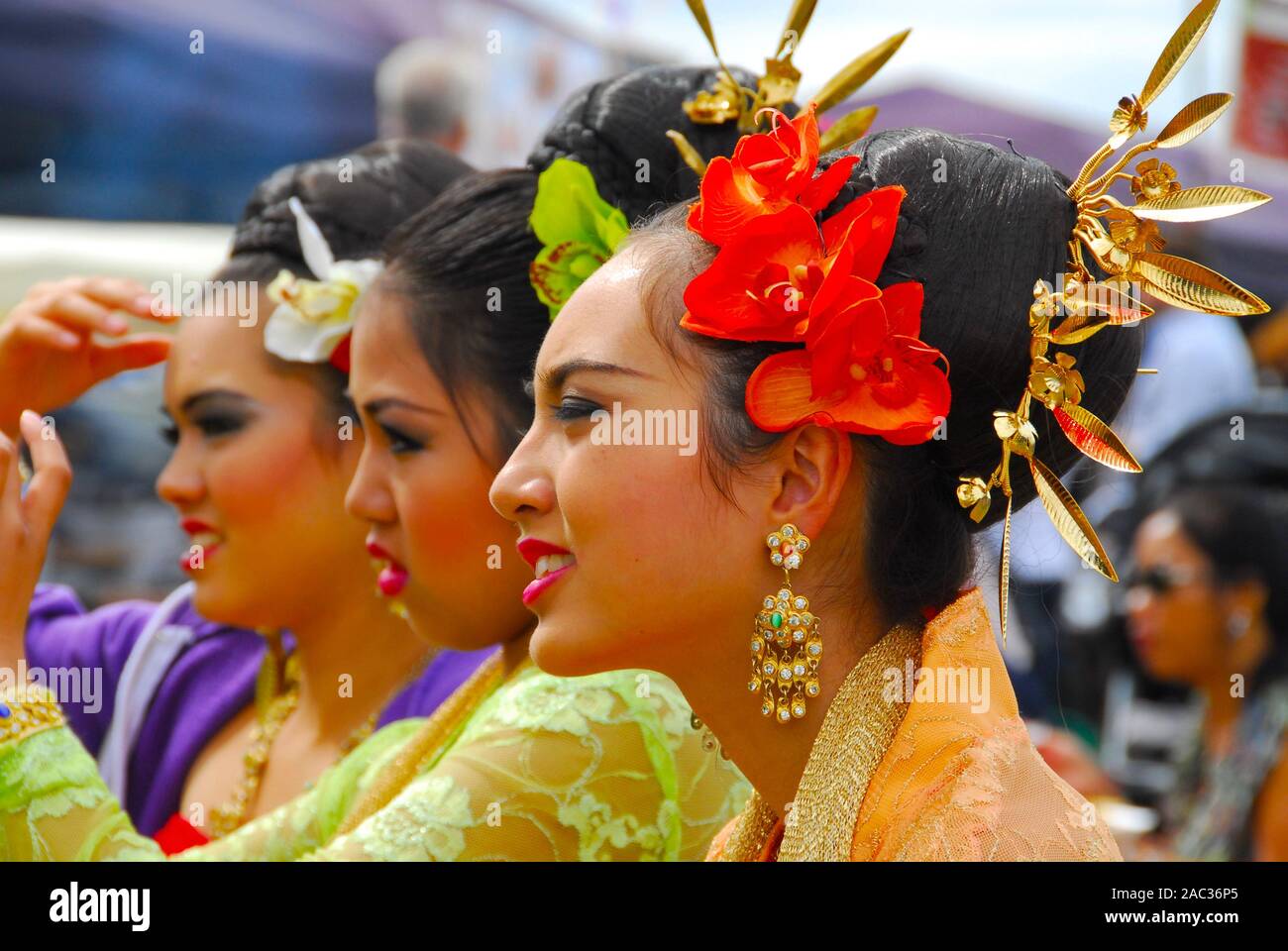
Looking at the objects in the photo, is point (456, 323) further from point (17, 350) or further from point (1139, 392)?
point (1139, 392)

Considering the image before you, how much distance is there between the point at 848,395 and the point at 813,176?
9.3 inches

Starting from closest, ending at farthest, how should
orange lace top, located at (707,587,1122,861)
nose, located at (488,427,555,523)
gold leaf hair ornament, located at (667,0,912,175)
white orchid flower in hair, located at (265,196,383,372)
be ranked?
orange lace top, located at (707,587,1122,861), nose, located at (488,427,555,523), gold leaf hair ornament, located at (667,0,912,175), white orchid flower in hair, located at (265,196,383,372)

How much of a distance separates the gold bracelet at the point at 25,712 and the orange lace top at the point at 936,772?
114cm

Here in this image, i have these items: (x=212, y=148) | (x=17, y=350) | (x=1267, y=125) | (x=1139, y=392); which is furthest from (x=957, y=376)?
(x=1267, y=125)

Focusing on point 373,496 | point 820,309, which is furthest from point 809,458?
point 373,496

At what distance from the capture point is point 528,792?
79.1 inches

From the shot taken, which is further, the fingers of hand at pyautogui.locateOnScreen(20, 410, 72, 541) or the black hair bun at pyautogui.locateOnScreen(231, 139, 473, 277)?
the black hair bun at pyautogui.locateOnScreen(231, 139, 473, 277)

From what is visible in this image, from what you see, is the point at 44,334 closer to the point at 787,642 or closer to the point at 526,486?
the point at 526,486

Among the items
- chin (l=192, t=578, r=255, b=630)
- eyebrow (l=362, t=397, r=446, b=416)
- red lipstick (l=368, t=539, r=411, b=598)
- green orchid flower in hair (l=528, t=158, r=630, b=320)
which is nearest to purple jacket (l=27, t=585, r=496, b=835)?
chin (l=192, t=578, r=255, b=630)

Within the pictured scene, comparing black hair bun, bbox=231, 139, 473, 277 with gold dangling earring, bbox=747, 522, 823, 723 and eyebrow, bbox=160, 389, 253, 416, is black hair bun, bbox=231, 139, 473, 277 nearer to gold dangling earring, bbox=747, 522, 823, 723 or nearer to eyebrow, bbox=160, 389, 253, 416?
eyebrow, bbox=160, 389, 253, 416

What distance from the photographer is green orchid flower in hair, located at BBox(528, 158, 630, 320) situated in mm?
2162

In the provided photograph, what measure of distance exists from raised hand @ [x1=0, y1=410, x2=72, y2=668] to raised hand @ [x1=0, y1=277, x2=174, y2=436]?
46 cm

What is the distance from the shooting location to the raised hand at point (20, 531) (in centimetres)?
227

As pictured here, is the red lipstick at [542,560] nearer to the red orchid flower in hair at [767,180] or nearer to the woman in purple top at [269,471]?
the red orchid flower in hair at [767,180]
